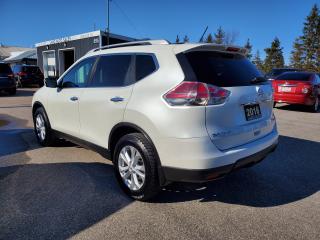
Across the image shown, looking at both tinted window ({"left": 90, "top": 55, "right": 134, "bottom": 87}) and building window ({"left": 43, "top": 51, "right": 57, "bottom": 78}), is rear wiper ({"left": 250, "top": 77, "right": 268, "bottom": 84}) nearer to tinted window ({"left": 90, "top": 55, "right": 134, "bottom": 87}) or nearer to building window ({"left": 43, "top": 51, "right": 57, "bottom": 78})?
tinted window ({"left": 90, "top": 55, "right": 134, "bottom": 87})

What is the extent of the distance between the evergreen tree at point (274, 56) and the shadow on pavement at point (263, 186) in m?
58.5

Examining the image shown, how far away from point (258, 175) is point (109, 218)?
235 cm

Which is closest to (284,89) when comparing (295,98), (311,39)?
(295,98)

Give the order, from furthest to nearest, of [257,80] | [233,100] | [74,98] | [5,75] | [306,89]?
1. [5,75]
2. [306,89]
3. [74,98]
4. [257,80]
5. [233,100]

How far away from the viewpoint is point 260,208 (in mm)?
3324

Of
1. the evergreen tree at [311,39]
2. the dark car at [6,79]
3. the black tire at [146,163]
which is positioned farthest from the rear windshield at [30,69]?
the evergreen tree at [311,39]

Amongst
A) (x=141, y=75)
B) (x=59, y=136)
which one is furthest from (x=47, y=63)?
(x=141, y=75)

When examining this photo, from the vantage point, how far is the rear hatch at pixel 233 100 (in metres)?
2.92

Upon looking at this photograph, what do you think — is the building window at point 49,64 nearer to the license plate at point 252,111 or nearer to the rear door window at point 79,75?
the rear door window at point 79,75

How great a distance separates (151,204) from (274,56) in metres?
61.9

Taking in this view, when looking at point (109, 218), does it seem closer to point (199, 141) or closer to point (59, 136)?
point (199, 141)

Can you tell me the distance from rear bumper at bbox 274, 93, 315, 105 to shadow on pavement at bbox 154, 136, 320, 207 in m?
6.43

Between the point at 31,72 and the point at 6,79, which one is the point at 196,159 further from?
the point at 31,72

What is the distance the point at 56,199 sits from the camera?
3453 mm
